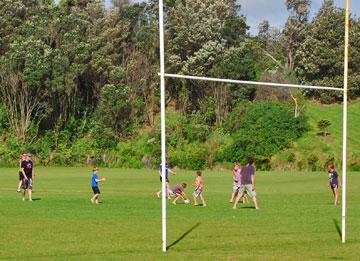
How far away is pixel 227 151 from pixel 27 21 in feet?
86.3

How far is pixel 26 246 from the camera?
19.0 meters

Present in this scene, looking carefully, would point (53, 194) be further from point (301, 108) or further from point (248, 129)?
point (301, 108)

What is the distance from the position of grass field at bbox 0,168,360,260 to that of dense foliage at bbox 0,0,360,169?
41414mm

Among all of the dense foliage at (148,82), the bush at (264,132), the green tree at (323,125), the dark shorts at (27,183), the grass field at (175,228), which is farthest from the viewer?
the green tree at (323,125)

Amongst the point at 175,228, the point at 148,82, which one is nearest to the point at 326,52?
the point at 148,82

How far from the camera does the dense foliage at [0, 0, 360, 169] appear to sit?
3140 inches

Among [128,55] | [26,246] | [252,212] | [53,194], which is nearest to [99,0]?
[128,55]

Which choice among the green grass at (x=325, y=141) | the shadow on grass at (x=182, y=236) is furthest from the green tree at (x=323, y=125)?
the shadow on grass at (x=182, y=236)

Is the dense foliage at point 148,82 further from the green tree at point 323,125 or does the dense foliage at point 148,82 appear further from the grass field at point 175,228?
the grass field at point 175,228

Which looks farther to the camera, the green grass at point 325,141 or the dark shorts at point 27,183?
the green grass at point 325,141

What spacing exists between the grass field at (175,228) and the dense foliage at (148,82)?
4141 cm

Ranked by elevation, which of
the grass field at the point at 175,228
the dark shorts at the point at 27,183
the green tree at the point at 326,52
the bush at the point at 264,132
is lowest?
the grass field at the point at 175,228

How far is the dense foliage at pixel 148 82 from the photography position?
79750mm

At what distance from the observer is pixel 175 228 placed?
897 inches
